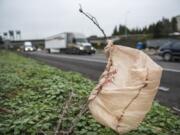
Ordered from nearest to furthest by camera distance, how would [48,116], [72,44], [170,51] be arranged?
[48,116] < [170,51] < [72,44]

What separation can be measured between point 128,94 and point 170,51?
25109 millimetres

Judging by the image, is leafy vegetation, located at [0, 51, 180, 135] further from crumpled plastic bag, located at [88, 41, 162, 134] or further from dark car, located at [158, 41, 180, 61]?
dark car, located at [158, 41, 180, 61]

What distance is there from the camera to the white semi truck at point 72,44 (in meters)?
49.4

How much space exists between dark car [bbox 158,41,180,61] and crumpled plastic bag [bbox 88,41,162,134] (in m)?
24.4

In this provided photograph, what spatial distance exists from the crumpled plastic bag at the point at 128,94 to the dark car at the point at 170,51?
24398 mm

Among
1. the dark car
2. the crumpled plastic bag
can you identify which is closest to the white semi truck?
the dark car

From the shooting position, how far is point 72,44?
52438 mm

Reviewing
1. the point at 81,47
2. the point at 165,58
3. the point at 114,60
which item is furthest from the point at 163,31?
the point at 114,60

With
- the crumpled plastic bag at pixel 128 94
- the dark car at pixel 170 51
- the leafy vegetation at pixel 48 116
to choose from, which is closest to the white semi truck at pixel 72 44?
the dark car at pixel 170 51

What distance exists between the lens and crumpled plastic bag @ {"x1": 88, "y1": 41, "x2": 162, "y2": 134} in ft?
12.8

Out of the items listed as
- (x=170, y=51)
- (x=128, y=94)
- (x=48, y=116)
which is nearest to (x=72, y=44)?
(x=170, y=51)

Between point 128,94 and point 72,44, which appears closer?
point 128,94

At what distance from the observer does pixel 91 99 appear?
4.13 meters

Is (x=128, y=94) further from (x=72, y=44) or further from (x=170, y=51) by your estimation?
(x=72, y=44)
